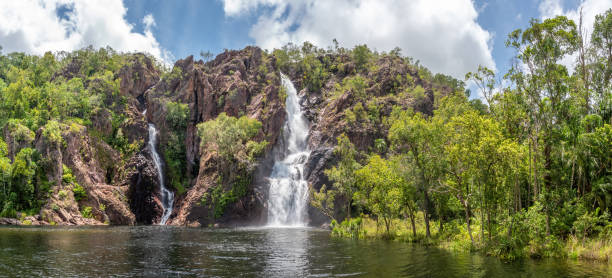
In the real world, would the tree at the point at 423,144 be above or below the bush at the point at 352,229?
above

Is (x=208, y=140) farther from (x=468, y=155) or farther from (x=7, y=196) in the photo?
(x=468, y=155)

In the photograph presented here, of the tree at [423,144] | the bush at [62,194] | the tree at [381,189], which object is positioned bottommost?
the bush at [62,194]

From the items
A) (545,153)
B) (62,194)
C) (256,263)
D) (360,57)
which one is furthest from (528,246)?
(360,57)

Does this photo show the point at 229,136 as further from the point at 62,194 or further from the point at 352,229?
the point at 352,229

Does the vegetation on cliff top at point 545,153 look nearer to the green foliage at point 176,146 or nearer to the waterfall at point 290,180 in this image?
the waterfall at point 290,180

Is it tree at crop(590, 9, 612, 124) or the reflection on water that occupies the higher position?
tree at crop(590, 9, 612, 124)

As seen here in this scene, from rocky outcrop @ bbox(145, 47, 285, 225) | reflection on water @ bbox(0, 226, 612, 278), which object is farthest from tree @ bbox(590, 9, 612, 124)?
rocky outcrop @ bbox(145, 47, 285, 225)

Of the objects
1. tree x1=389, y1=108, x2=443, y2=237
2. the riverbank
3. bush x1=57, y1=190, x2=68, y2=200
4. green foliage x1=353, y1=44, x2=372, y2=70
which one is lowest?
the riverbank

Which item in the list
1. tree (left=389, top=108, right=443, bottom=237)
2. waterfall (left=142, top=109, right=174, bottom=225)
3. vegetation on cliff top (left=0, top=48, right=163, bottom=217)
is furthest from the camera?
waterfall (left=142, top=109, right=174, bottom=225)

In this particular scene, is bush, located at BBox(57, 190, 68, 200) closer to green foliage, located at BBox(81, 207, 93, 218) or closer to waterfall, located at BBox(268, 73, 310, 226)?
green foliage, located at BBox(81, 207, 93, 218)

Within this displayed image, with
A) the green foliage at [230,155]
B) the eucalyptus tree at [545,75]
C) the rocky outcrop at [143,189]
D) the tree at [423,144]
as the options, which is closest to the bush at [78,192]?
the rocky outcrop at [143,189]

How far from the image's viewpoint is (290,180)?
73.8 metres

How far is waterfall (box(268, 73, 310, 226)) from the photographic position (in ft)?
230

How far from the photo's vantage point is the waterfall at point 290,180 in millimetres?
70062
